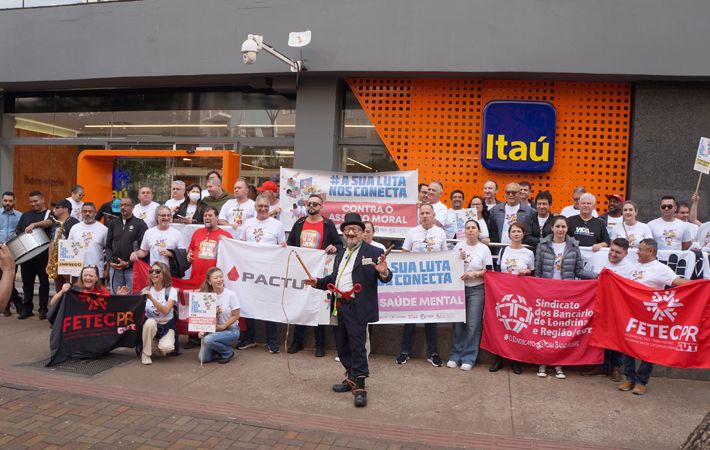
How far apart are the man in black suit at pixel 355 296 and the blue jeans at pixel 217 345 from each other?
6.03 feet

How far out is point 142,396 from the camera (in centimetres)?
619

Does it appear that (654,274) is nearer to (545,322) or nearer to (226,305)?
(545,322)

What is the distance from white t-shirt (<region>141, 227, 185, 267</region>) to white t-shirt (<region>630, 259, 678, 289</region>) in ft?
20.8

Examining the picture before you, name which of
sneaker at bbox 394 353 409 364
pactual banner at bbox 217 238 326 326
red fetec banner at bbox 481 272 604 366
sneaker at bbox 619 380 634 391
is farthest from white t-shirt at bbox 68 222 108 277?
sneaker at bbox 619 380 634 391

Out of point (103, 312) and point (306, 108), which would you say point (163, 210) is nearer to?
point (103, 312)

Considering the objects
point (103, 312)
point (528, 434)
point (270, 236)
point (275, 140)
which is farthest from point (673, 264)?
point (275, 140)

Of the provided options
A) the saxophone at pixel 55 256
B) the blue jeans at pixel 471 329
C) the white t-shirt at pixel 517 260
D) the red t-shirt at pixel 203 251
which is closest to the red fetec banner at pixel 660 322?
the white t-shirt at pixel 517 260

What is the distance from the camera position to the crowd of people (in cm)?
678

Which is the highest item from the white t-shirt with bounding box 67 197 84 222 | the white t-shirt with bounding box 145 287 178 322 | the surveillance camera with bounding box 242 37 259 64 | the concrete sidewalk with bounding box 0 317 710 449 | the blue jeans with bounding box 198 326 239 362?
the surveillance camera with bounding box 242 37 259 64

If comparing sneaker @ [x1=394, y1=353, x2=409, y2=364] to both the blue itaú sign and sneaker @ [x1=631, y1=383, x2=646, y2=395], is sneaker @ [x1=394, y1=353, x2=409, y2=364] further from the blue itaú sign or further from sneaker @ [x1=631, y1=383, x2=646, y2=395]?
the blue itaú sign

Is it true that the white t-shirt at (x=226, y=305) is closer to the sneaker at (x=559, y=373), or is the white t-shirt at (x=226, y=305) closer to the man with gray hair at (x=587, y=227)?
the sneaker at (x=559, y=373)

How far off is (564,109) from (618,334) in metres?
5.93

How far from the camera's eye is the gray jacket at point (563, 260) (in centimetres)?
737

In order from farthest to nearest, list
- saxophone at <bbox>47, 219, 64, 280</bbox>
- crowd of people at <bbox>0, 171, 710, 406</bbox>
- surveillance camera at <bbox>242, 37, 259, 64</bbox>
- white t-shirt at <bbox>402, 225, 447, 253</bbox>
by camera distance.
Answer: surveillance camera at <bbox>242, 37, 259, 64</bbox> → saxophone at <bbox>47, 219, 64, 280</bbox> → white t-shirt at <bbox>402, 225, 447, 253</bbox> → crowd of people at <bbox>0, 171, 710, 406</bbox>
